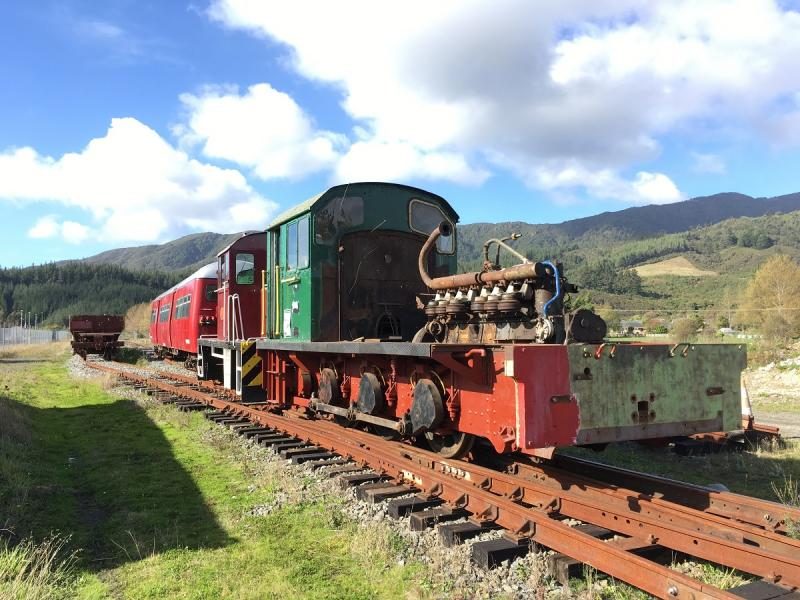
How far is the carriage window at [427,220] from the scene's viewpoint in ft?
28.9

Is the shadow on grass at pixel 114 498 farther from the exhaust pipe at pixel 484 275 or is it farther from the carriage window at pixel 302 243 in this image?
the exhaust pipe at pixel 484 275

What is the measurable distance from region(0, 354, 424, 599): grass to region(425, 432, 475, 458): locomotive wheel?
147cm

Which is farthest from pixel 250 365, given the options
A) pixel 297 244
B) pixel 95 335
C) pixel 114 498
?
pixel 95 335

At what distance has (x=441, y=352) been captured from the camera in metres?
5.39

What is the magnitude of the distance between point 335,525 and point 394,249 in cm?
452

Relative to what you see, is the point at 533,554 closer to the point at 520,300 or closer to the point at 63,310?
the point at 520,300

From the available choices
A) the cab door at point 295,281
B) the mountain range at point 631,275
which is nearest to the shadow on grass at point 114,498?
the cab door at point 295,281

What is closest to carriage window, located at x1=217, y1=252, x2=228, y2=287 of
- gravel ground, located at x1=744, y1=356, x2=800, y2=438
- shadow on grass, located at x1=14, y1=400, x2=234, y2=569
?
shadow on grass, located at x1=14, y1=400, x2=234, y2=569

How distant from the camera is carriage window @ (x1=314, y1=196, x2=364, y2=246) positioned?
822 cm

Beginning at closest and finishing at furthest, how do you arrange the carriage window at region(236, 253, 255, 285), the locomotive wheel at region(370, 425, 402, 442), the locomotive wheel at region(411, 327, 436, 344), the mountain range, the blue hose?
the blue hose
the locomotive wheel at region(411, 327, 436, 344)
the locomotive wheel at region(370, 425, 402, 442)
the carriage window at region(236, 253, 255, 285)
the mountain range

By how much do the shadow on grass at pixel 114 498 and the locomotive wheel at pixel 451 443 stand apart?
2.54 meters

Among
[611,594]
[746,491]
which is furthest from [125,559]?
[746,491]

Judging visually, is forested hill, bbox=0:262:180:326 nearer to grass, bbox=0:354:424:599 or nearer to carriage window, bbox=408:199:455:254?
grass, bbox=0:354:424:599

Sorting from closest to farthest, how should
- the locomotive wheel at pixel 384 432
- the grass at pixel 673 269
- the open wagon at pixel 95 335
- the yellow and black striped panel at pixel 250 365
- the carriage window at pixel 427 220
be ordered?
the locomotive wheel at pixel 384 432 < the carriage window at pixel 427 220 < the yellow and black striped panel at pixel 250 365 < the open wagon at pixel 95 335 < the grass at pixel 673 269
